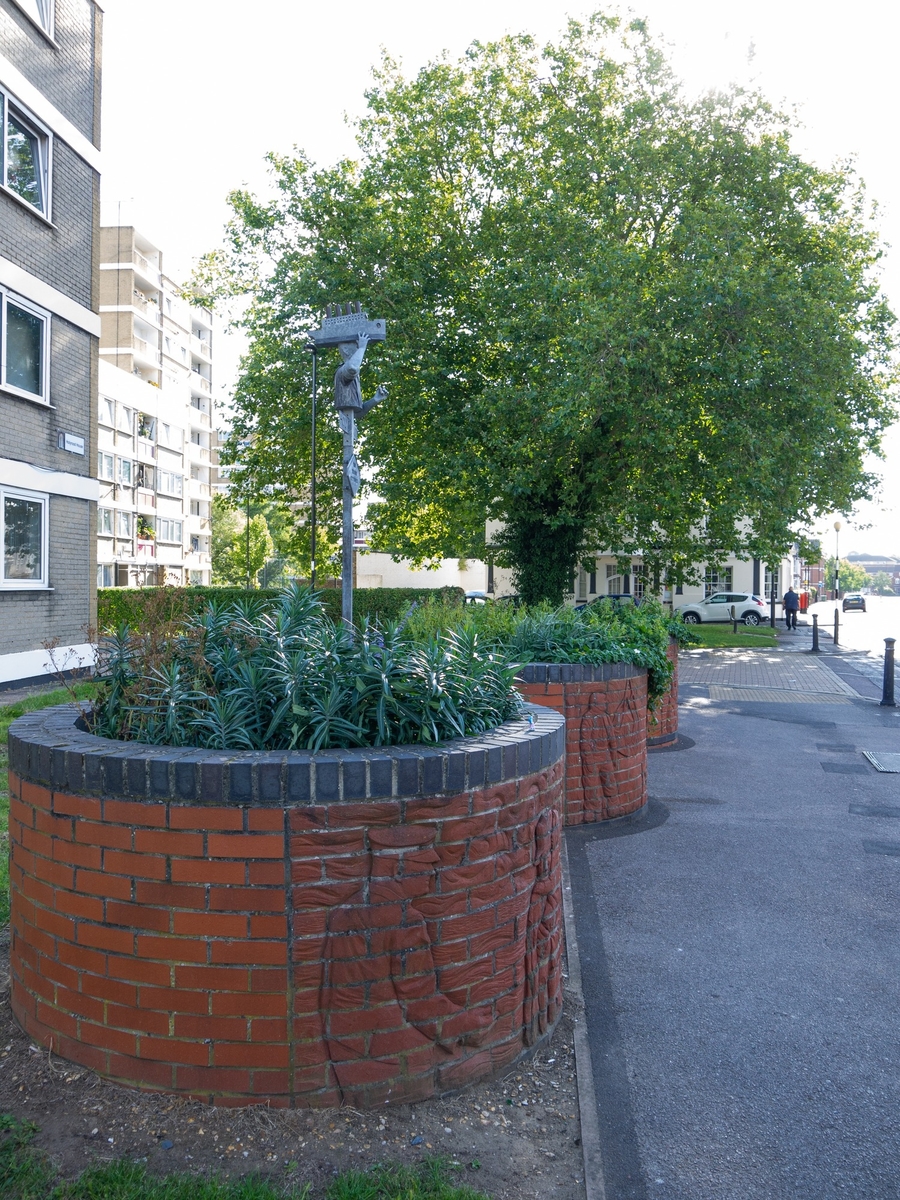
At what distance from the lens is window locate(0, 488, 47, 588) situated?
1387cm

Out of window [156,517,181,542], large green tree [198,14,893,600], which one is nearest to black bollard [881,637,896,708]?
large green tree [198,14,893,600]

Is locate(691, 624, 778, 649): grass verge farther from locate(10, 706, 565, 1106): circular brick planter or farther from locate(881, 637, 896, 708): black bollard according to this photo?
locate(10, 706, 565, 1106): circular brick planter

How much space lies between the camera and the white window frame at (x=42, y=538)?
44.7ft

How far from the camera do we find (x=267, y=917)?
9.41ft

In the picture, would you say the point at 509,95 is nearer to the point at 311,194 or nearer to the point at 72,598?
the point at 311,194

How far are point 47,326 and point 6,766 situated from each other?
10187 millimetres

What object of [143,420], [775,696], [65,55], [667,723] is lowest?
[775,696]

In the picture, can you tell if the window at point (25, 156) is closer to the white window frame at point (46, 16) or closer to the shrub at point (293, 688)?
the white window frame at point (46, 16)

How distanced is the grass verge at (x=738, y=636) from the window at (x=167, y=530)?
34.5 meters

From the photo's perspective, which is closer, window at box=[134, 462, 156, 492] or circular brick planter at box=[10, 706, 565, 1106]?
circular brick planter at box=[10, 706, 565, 1106]

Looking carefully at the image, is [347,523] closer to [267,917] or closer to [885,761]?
[267,917]

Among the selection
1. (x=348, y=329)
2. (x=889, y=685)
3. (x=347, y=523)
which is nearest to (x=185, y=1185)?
(x=347, y=523)

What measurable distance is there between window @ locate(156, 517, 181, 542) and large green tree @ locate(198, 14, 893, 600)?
36.0 metres

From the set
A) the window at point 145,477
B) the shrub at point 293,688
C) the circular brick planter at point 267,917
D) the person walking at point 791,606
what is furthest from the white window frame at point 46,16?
the window at point 145,477
